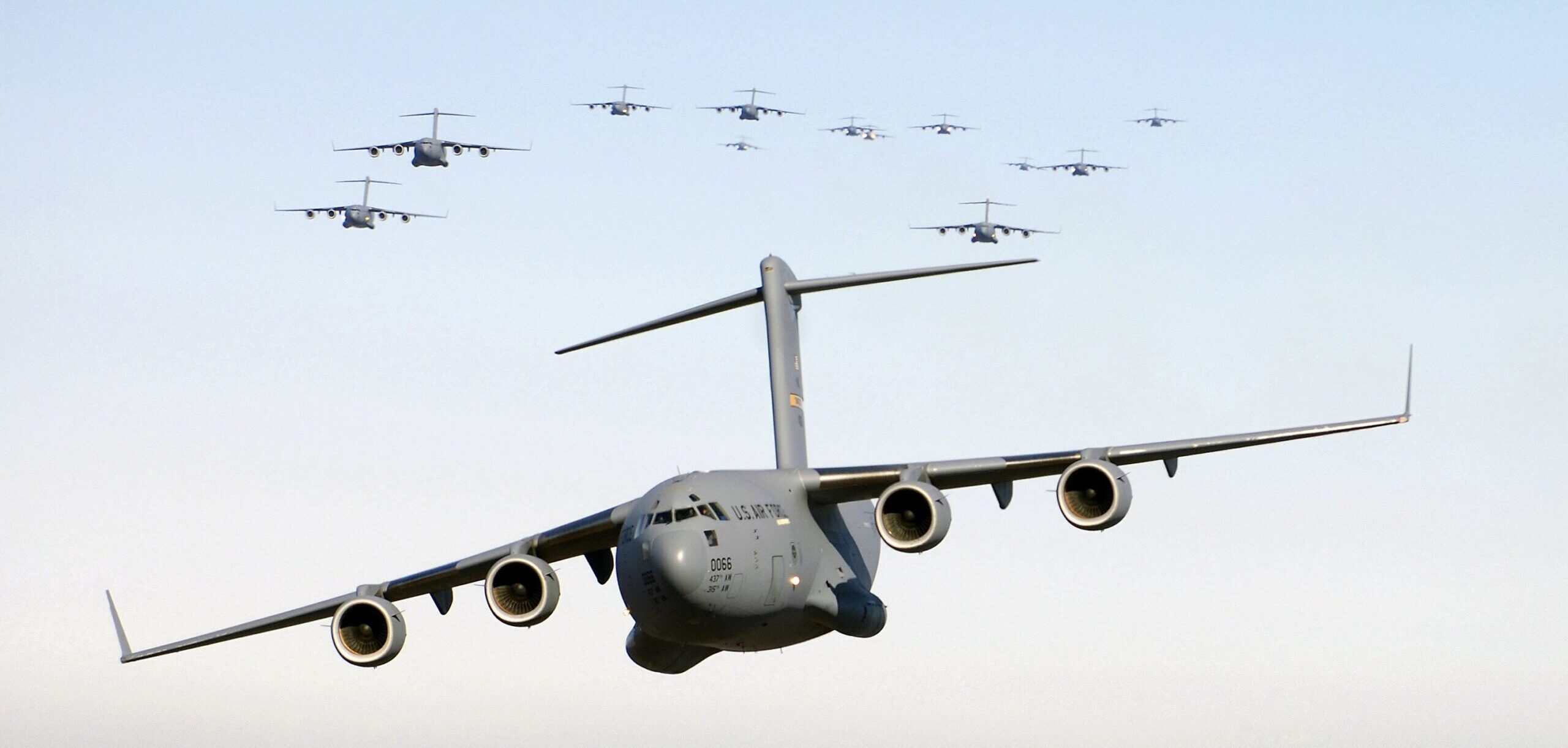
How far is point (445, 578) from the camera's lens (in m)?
29.6

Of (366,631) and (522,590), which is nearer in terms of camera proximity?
(522,590)

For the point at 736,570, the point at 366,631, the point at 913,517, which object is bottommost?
the point at 366,631

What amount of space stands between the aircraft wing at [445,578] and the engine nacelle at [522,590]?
105 cm

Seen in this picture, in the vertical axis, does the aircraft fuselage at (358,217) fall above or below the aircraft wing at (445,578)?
above

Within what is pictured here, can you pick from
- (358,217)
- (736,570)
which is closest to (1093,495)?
(736,570)

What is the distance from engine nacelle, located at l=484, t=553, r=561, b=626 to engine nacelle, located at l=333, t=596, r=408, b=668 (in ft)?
6.40

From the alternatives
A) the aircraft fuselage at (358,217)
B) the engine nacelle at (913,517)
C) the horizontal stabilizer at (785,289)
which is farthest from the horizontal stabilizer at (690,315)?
the aircraft fuselage at (358,217)

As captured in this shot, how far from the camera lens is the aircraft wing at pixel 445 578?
94.1ft

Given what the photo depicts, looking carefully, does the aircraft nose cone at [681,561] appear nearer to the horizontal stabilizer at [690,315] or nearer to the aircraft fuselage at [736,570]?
the aircraft fuselage at [736,570]

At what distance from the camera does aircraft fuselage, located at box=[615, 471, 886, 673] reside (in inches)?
985

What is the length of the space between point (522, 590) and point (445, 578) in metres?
2.49

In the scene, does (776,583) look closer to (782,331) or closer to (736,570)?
(736,570)

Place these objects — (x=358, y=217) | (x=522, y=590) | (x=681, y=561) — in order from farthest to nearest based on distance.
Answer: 1. (x=358, y=217)
2. (x=522, y=590)
3. (x=681, y=561)

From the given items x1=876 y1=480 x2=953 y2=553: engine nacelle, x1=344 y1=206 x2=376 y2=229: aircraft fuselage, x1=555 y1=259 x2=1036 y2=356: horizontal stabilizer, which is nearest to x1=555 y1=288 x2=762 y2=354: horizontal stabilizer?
x1=555 y1=259 x2=1036 y2=356: horizontal stabilizer
